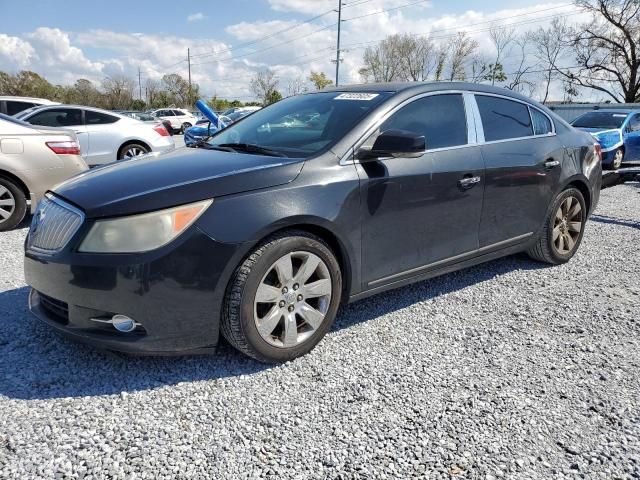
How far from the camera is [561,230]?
4.34m

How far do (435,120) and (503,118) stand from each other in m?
0.82

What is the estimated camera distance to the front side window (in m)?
3.16

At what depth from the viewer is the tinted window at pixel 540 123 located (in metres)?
4.10

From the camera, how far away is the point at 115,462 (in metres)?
1.91

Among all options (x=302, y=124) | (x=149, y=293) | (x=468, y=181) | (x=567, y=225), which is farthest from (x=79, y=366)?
(x=567, y=225)

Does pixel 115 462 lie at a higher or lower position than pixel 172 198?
lower

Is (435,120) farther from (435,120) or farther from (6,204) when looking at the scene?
(6,204)

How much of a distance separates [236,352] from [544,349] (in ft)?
5.95

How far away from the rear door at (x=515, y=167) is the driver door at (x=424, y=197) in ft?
0.54

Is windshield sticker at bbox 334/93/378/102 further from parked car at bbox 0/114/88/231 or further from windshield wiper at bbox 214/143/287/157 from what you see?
parked car at bbox 0/114/88/231

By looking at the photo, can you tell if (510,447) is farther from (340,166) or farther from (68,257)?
(68,257)

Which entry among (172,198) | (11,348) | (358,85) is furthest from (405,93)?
(11,348)

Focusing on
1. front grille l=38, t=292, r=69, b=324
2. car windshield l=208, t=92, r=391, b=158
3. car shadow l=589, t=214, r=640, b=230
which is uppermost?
car windshield l=208, t=92, r=391, b=158

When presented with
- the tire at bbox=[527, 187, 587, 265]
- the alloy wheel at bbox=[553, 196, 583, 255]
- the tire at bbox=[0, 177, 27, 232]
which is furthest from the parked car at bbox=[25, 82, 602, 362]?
the tire at bbox=[0, 177, 27, 232]
